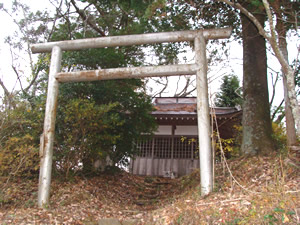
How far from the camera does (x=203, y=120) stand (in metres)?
5.27

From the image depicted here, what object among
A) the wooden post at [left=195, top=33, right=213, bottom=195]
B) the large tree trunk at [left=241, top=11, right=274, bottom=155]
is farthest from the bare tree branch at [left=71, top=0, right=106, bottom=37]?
the wooden post at [left=195, top=33, right=213, bottom=195]


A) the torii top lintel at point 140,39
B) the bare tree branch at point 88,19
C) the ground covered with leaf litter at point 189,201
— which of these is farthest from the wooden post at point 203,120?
the bare tree branch at point 88,19

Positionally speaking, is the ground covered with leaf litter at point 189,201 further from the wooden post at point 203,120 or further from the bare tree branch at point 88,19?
the bare tree branch at point 88,19

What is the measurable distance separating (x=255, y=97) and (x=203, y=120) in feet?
7.39

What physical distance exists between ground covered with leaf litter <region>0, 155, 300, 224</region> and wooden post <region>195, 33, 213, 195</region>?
12.1 inches

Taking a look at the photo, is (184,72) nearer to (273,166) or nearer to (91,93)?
(273,166)

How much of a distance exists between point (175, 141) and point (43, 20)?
8.55 meters

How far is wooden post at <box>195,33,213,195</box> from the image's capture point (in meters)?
5.10

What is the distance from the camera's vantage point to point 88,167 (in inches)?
333

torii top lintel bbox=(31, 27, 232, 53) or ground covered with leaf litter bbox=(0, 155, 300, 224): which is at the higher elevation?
torii top lintel bbox=(31, 27, 232, 53)

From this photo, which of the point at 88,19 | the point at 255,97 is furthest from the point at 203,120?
the point at 88,19

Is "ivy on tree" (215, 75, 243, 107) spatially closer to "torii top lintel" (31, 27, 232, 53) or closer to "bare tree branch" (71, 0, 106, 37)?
"bare tree branch" (71, 0, 106, 37)

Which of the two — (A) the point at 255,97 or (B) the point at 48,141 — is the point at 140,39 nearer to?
(B) the point at 48,141

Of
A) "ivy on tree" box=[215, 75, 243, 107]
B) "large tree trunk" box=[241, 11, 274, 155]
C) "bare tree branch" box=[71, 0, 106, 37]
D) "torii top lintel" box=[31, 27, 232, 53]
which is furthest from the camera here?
"ivy on tree" box=[215, 75, 243, 107]
